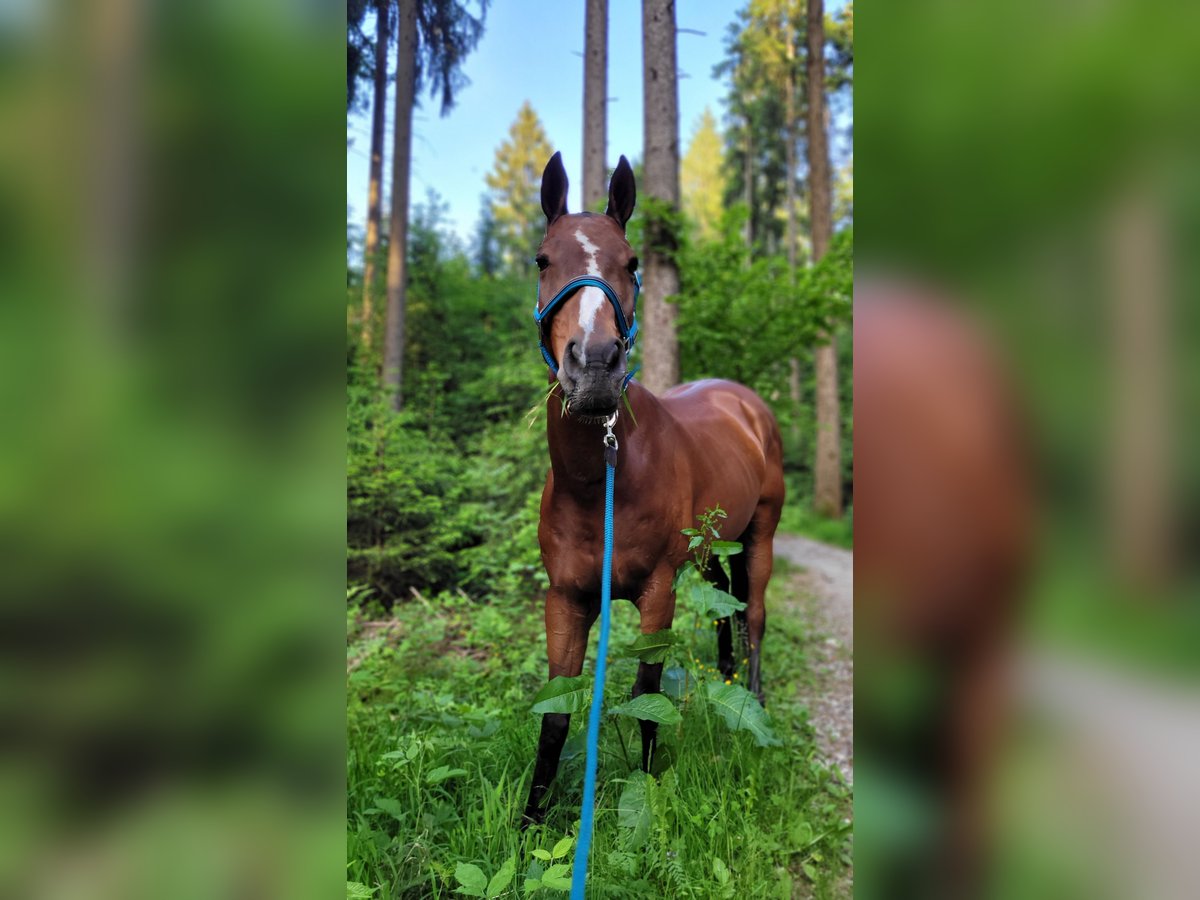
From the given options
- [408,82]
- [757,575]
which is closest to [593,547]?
[757,575]

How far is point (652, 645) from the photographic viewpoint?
1908mm

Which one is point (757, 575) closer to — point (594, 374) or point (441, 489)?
point (594, 374)

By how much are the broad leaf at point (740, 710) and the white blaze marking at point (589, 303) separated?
120 cm

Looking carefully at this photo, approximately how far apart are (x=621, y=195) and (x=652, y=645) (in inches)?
56.8

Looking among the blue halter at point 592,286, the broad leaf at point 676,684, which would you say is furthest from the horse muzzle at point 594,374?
the broad leaf at point 676,684

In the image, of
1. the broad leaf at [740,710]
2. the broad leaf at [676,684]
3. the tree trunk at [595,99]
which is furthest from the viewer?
the tree trunk at [595,99]

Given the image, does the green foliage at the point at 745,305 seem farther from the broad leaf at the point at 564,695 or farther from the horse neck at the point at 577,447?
the broad leaf at the point at 564,695

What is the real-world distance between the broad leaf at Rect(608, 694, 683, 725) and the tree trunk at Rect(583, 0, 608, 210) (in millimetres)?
6614

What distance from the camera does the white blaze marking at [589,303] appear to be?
1.51 meters

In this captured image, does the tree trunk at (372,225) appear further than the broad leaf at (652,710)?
Yes
